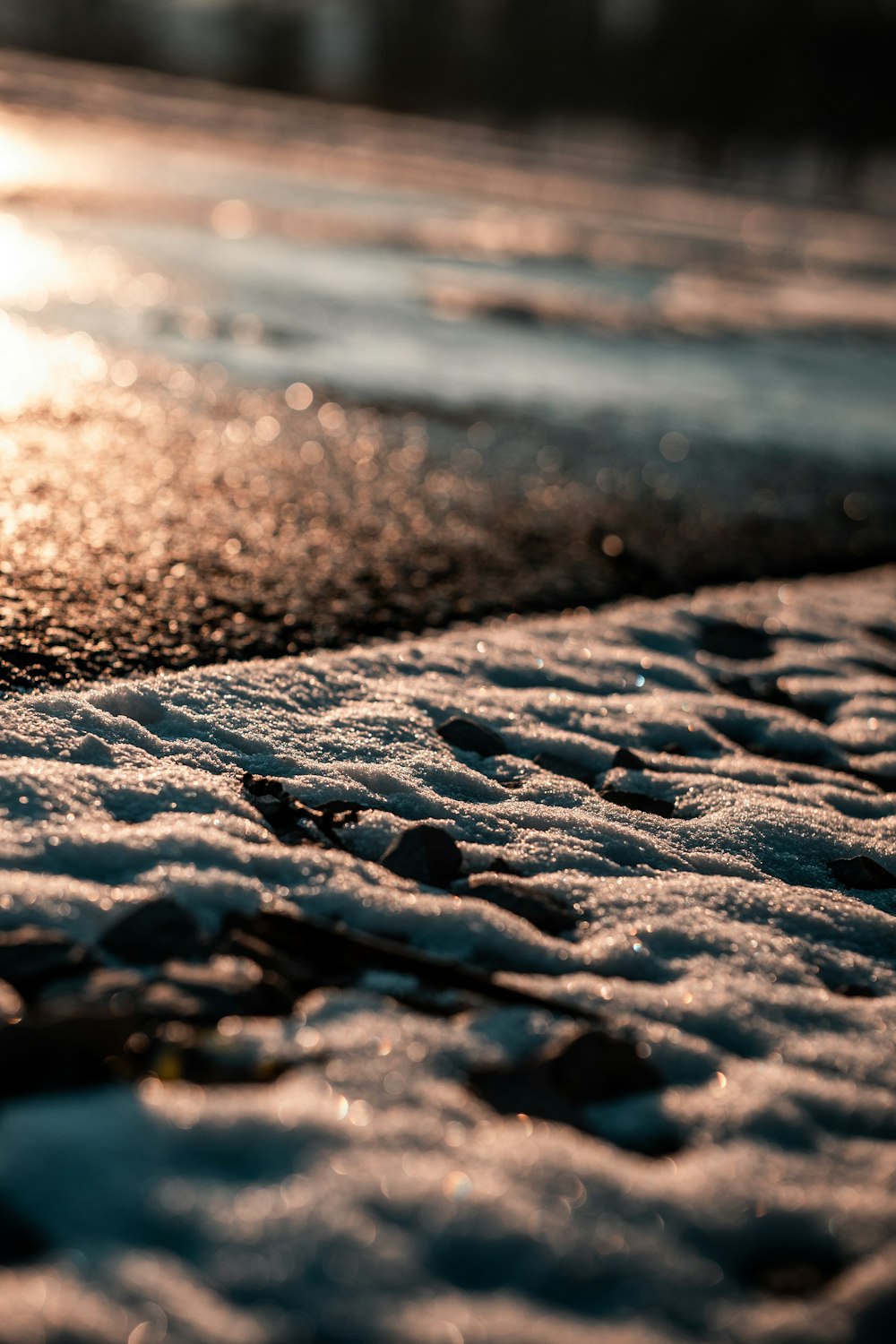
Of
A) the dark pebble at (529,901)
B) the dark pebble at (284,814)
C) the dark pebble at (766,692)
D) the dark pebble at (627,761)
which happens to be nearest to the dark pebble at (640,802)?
the dark pebble at (627,761)

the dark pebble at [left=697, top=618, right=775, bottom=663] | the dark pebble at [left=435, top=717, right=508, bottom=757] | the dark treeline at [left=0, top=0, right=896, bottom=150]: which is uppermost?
the dark treeline at [left=0, top=0, right=896, bottom=150]

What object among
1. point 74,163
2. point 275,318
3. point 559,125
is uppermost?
point 559,125

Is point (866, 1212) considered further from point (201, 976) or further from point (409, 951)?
point (201, 976)

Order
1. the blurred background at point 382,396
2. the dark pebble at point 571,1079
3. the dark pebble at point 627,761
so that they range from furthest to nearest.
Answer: the blurred background at point 382,396, the dark pebble at point 627,761, the dark pebble at point 571,1079

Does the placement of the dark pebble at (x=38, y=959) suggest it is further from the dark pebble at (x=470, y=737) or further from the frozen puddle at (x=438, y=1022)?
the dark pebble at (x=470, y=737)

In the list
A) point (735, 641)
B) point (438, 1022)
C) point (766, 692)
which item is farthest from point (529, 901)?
point (735, 641)

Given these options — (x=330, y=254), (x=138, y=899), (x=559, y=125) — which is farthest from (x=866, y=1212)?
(x=559, y=125)

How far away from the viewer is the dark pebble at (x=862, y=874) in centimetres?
250

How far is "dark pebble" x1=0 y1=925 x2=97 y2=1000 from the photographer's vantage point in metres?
1.74

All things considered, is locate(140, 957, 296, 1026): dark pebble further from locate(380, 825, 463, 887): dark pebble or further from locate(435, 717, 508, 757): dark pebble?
locate(435, 717, 508, 757): dark pebble

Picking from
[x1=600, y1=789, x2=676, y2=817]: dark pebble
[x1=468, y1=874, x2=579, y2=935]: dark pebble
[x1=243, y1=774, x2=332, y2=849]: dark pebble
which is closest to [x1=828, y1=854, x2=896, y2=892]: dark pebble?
[x1=600, y1=789, x2=676, y2=817]: dark pebble

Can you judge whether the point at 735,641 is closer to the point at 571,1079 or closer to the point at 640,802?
the point at 640,802

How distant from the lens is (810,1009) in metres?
2.00

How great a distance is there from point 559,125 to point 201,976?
66.9 meters
